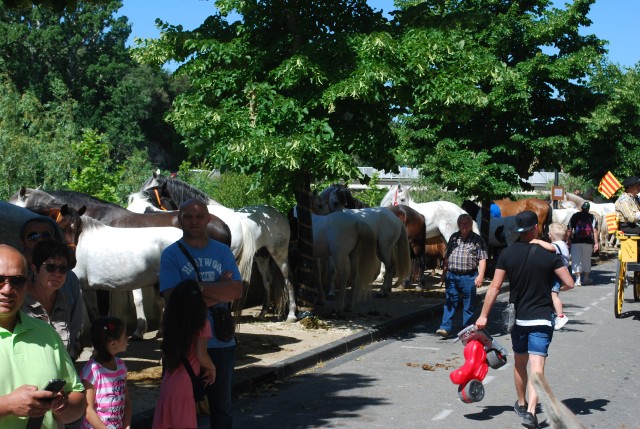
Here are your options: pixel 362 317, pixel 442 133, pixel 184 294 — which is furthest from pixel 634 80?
pixel 184 294

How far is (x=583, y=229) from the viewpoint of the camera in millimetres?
23094

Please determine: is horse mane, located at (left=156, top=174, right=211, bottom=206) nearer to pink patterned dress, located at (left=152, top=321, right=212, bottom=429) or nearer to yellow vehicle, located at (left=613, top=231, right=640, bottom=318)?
yellow vehicle, located at (left=613, top=231, right=640, bottom=318)

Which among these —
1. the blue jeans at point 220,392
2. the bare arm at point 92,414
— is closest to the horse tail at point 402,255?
the blue jeans at point 220,392

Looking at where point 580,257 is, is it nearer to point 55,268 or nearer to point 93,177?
point 93,177

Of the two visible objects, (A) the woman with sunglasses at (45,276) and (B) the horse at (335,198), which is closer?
(A) the woman with sunglasses at (45,276)

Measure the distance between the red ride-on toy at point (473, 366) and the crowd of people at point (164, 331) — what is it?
18cm

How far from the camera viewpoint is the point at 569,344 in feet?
41.7

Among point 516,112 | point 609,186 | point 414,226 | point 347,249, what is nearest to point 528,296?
point 347,249

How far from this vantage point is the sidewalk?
828 centimetres

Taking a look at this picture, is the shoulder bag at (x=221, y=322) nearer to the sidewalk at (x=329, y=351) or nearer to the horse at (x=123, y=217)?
the sidewalk at (x=329, y=351)

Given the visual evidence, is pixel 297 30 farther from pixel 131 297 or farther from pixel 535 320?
pixel 535 320

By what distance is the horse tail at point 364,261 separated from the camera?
1532cm

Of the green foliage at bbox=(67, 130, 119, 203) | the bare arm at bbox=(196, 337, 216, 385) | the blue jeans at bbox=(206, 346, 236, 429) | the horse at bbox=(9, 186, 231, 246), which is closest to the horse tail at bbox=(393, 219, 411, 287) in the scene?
the green foliage at bbox=(67, 130, 119, 203)

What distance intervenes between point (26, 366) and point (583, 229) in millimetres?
21107
